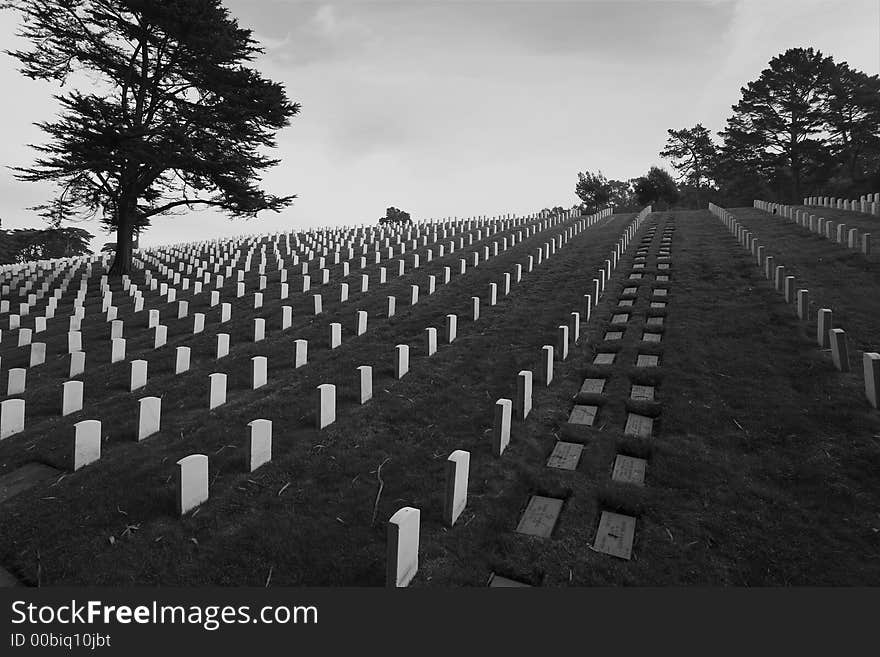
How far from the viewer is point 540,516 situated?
4.01 m

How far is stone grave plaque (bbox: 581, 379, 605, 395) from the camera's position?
6.45 m

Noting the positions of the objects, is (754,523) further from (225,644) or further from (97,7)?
(97,7)

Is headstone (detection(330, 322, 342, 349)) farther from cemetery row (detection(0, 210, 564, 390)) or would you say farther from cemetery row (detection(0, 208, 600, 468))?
cemetery row (detection(0, 210, 564, 390))

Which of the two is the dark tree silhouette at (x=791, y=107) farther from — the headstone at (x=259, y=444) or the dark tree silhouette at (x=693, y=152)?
the headstone at (x=259, y=444)

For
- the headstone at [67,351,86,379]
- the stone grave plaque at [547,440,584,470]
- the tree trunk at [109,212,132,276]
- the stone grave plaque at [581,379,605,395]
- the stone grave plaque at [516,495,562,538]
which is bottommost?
the stone grave plaque at [516,495,562,538]

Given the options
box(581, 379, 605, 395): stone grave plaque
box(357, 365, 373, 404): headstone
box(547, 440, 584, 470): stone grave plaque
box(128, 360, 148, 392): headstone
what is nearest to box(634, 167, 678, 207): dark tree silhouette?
box(581, 379, 605, 395): stone grave plaque

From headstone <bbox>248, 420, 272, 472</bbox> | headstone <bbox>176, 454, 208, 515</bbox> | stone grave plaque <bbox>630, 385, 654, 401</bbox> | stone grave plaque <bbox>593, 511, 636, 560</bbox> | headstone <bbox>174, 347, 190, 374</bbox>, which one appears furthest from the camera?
headstone <bbox>174, 347, 190, 374</bbox>

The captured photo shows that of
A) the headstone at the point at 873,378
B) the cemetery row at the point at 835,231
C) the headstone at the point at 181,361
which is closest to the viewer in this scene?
the headstone at the point at 873,378

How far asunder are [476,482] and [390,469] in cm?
86

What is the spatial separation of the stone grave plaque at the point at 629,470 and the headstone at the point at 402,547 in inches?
83.6

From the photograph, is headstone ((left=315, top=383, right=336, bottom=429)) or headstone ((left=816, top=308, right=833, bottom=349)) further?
headstone ((left=816, top=308, right=833, bottom=349))

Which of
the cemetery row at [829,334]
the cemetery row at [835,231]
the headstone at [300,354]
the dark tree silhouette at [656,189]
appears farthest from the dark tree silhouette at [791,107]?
the headstone at [300,354]

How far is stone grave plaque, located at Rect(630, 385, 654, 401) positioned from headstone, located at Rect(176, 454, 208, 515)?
16.2 feet

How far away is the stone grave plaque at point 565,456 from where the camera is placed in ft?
15.7
